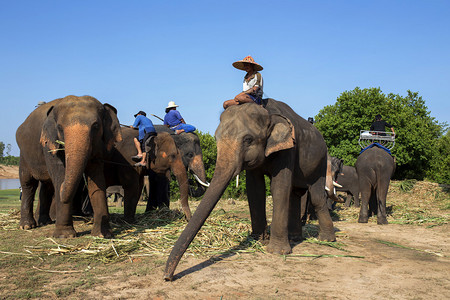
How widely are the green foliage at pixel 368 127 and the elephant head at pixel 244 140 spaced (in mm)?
21330

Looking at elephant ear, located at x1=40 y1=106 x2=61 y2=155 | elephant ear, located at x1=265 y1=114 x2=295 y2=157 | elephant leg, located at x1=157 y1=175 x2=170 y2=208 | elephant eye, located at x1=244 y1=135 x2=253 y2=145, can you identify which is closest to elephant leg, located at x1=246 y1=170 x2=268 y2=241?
elephant ear, located at x1=265 y1=114 x2=295 y2=157

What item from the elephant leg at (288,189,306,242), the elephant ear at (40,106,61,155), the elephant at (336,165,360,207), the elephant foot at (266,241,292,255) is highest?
the elephant ear at (40,106,61,155)

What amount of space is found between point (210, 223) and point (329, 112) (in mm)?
24170

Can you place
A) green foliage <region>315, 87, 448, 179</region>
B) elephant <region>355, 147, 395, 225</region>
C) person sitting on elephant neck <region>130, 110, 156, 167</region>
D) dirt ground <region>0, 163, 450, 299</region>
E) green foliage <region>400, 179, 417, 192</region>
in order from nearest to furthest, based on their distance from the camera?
dirt ground <region>0, 163, 450, 299</region> → person sitting on elephant neck <region>130, 110, 156, 167</region> → elephant <region>355, 147, 395, 225</region> → green foliage <region>400, 179, 417, 192</region> → green foliage <region>315, 87, 448, 179</region>

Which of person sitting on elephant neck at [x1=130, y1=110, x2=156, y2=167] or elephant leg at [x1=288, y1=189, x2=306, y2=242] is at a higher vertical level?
person sitting on elephant neck at [x1=130, y1=110, x2=156, y2=167]

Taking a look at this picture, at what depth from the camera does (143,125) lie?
1080cm

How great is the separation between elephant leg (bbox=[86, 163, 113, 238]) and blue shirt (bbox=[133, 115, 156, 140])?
7.89ft

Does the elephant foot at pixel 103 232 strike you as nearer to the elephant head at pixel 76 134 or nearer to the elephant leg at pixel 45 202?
the elephant head at pixel 76 134

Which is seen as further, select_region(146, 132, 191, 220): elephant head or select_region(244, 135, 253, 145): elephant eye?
select_region(146, 132, 191, 220): elephant head

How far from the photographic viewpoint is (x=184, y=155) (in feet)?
40.7

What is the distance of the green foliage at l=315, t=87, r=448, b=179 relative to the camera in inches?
1096

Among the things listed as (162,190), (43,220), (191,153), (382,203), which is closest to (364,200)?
(382,203)

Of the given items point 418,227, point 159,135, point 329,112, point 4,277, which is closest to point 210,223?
point 159,135

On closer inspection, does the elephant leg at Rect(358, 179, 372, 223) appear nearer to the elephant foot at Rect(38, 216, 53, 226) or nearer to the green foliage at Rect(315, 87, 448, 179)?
the elephant foot at Rect(38, 216, 53, 226)
